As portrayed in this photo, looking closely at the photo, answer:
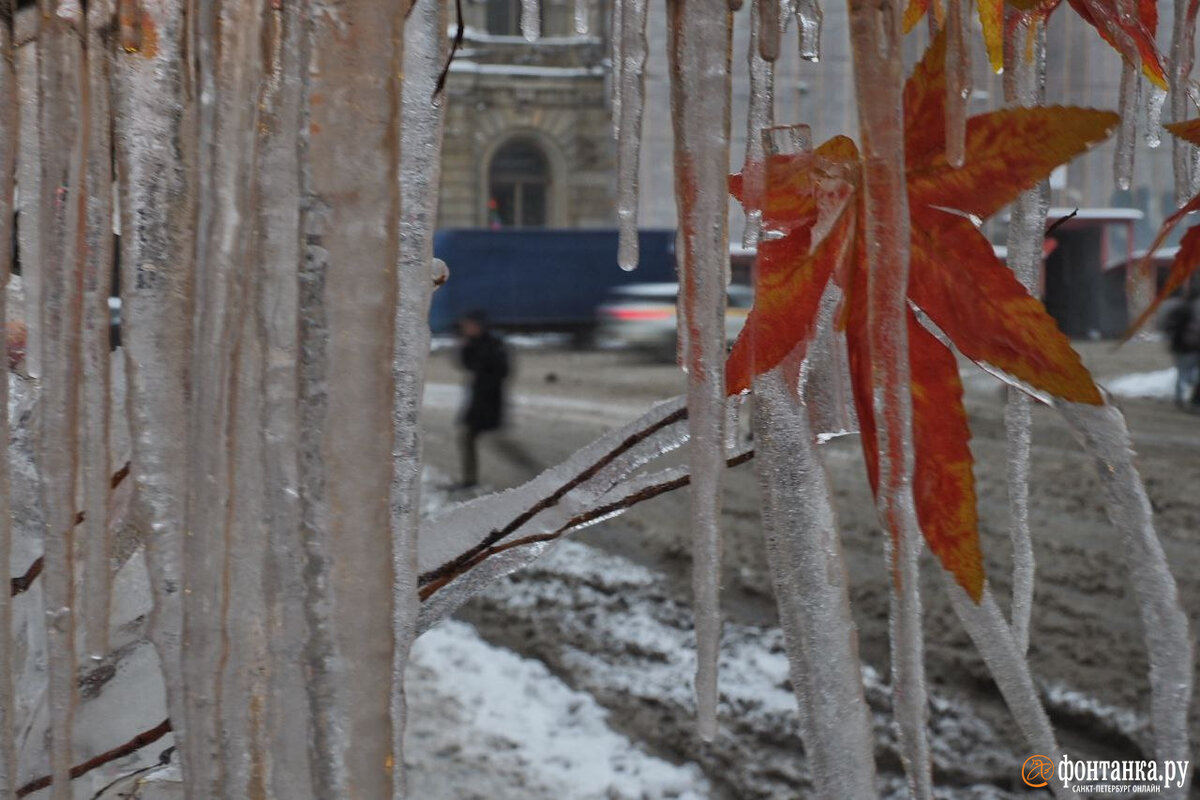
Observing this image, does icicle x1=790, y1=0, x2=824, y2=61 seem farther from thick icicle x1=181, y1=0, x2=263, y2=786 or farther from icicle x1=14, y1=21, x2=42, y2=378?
icicle x1=14, y1=21, x2=42, y2=378

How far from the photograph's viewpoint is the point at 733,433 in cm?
61

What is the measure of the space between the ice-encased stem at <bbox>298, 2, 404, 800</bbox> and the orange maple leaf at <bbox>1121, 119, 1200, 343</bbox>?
1.60 ft

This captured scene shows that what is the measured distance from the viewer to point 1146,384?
8523mm

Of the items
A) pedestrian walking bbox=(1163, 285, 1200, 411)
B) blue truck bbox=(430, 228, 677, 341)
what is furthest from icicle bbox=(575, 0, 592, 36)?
blue truck bbox=(430, 228, 677, 341)

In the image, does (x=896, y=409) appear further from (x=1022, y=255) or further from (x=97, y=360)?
(x=97, y=360)

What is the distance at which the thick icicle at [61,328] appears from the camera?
521 millimetres

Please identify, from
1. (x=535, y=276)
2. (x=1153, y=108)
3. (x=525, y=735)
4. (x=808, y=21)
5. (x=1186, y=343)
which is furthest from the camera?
(x=535, y=276)

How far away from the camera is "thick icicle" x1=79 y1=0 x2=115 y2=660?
20.7 inches

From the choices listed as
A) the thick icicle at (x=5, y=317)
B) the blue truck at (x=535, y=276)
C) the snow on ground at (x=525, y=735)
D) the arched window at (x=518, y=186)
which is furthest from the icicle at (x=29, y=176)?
the arched window at (x=518, y=186)

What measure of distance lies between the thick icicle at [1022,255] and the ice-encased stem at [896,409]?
0.52 ft

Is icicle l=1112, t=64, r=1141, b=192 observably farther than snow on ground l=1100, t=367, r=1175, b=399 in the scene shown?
→ No

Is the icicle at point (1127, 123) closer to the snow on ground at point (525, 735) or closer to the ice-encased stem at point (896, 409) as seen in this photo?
the ice-encased stem at point (896, 409)

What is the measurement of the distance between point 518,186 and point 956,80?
46.4ft

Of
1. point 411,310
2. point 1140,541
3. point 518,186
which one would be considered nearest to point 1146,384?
point 518,186
